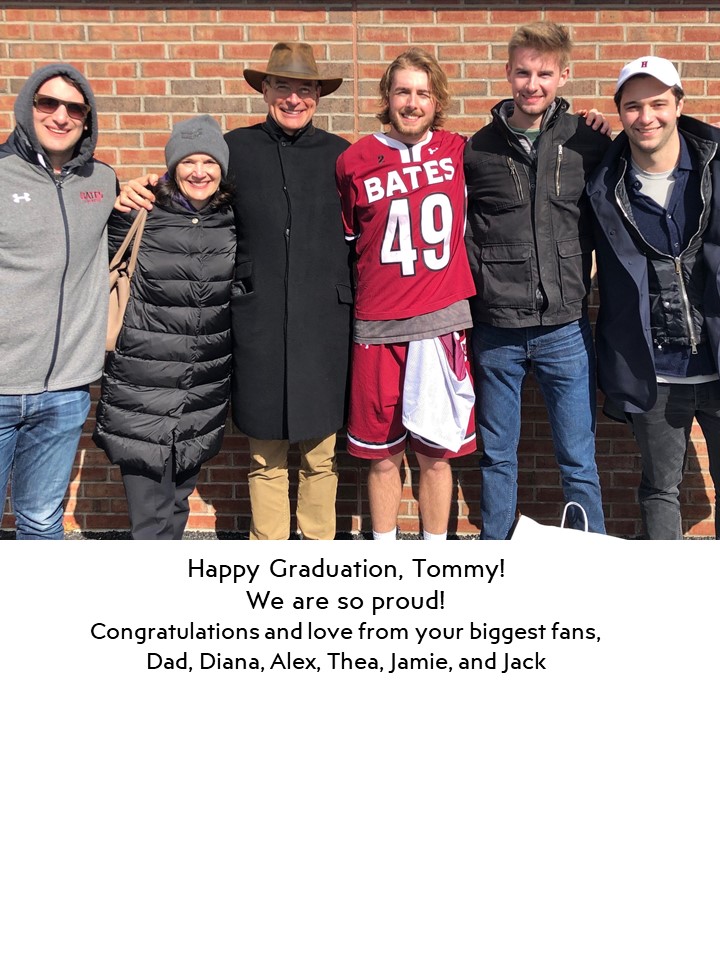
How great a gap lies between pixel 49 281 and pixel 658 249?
2141mm

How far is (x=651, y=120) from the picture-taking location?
11.9ft

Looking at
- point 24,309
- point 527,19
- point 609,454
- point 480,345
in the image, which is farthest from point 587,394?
point 24,309

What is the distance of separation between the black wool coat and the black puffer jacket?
3.8 inches

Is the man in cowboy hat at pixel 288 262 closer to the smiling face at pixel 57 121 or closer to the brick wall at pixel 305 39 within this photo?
the smiling face at pixel 57 121

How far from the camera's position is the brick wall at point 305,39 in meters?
4.66

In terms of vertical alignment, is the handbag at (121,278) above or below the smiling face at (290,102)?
below

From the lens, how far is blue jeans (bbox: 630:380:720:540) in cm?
387

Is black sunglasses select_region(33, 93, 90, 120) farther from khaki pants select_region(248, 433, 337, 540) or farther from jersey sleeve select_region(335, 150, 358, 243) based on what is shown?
khaki pants select_region(248, 433, 337, 540)

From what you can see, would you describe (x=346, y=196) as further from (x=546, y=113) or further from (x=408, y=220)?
(x=546, y=113)

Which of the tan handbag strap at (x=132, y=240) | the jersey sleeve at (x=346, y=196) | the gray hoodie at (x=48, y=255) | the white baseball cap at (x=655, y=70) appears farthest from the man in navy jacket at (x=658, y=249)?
the gray hoodie at (x=48, y=255)

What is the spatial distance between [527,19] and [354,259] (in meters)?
1.52

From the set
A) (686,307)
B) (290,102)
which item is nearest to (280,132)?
(290,102)

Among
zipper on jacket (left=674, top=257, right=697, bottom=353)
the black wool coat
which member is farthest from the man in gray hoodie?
zipper on jacket (left=674, top=257, right=697, bottom=353)

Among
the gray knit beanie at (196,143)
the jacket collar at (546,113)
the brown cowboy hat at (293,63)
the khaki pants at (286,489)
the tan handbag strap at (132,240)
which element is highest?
the brown cowboy hat at (293,63)
